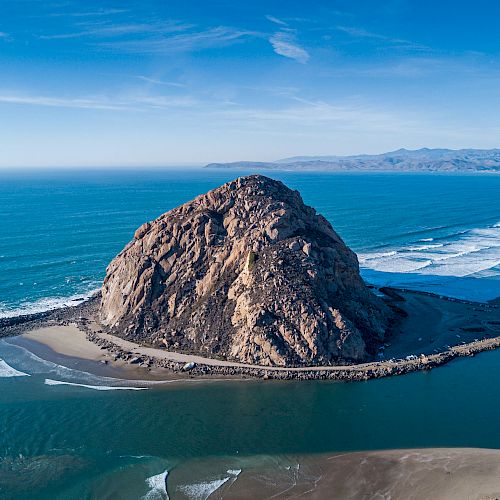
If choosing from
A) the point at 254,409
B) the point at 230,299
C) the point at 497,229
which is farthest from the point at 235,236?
the point at 497,229

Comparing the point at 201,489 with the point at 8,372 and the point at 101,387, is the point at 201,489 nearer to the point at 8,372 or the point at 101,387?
the point at 101,387

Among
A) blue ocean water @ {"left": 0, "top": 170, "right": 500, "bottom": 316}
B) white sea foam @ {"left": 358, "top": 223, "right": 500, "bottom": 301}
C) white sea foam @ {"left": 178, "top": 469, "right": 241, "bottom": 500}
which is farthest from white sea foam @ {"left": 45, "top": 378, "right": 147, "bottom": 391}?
white sea foam @ {"left": 358, "top": 223, "right": 500, "bottom": 301}

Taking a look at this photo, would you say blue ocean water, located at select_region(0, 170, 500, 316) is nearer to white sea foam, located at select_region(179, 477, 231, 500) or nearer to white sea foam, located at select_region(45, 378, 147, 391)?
white sea foam, located at select_region(45, 378, 147, 391)

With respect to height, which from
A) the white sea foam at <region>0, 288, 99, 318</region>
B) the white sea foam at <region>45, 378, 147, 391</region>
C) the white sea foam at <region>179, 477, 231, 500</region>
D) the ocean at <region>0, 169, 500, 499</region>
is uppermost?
the white sea foam at <region>0, 288, 99, 318</region>

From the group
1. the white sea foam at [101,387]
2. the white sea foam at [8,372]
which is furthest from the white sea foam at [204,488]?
the white sea foam at [8,372]

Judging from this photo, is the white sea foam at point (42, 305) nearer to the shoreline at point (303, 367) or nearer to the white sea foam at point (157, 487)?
the shoreline at point (303, 367)

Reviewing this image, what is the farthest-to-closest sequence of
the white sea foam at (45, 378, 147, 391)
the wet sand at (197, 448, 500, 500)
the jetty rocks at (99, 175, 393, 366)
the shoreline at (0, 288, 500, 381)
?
the jetty rocks at (99, 175, 393, 366)
the shoreline at (0, 288, 500, 381)
the white sea foam at (45, 378, 147, 391)
the wet sand at (197, 448, 500, 500)

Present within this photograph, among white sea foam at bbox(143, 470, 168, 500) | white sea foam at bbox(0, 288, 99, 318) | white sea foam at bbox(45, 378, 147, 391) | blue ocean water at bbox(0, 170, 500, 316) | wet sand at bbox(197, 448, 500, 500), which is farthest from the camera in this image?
blue ocean water at bbox(0, 170, 500, 316)
